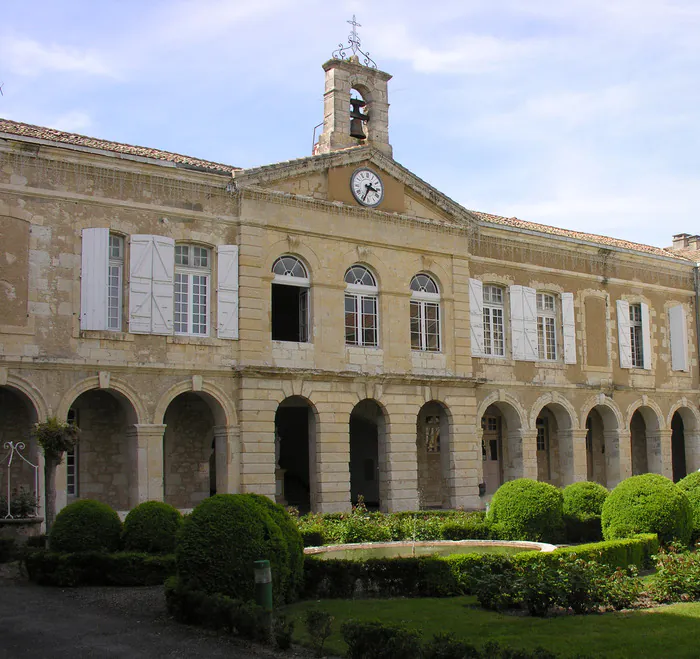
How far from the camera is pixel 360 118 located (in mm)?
23297

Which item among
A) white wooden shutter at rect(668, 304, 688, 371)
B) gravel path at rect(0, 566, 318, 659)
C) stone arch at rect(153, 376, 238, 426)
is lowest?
gravel path at rect(0, 566, 318, 659)

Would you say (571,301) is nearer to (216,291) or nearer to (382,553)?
(216,291)

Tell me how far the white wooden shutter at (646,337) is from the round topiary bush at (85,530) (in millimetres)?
19525

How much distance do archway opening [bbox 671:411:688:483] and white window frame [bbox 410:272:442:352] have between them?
39.4 ft

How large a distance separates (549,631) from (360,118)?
1615 cm

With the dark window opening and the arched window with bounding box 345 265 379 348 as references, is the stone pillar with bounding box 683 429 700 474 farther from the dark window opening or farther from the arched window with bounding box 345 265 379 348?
the dark window opening

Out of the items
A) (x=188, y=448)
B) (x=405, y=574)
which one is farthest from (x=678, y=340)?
(x=405, y=574)

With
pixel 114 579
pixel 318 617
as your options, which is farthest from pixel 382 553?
pixel 318 617

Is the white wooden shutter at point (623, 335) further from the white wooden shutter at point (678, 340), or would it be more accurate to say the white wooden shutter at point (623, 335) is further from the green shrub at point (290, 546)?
A: the green shrub at point (290, 546)

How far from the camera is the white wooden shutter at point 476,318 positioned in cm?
2422

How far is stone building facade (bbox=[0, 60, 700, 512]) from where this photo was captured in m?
18.2

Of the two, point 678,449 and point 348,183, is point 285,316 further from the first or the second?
point 678,449

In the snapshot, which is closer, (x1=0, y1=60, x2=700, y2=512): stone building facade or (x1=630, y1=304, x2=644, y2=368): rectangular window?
(x1=0, y1=60, x2=700, y2=512): stone building facade

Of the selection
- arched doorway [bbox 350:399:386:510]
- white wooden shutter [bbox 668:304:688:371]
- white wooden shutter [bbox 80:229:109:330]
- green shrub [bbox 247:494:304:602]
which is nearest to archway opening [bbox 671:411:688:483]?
white wooden shutter [bbox 668:304:688:371]
